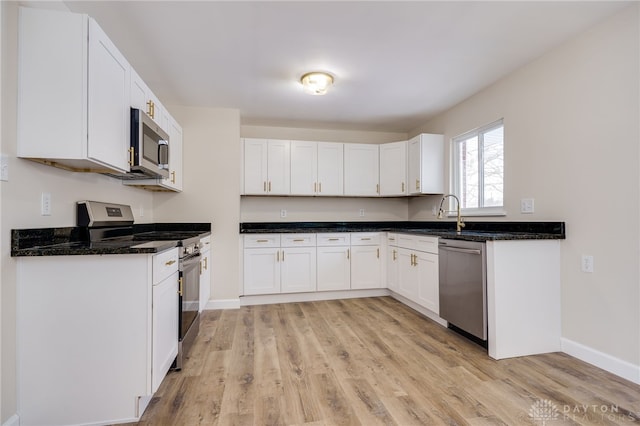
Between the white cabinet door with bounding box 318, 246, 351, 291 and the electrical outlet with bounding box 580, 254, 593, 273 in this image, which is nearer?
the electrical outlet with bounding box 580, 254, 593, 273

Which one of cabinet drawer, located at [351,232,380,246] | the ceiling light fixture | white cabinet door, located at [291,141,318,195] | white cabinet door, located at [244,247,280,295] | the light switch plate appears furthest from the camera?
white cabinet door, located at [291,141,318,195]

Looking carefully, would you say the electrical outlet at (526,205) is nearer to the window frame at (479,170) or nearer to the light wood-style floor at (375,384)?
the window frame at (479,170)

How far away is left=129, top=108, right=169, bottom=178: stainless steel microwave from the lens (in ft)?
6.60

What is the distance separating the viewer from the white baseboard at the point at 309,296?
3.75m

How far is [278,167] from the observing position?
4.06 meters

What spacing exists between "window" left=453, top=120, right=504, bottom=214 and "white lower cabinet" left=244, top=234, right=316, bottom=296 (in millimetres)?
1933

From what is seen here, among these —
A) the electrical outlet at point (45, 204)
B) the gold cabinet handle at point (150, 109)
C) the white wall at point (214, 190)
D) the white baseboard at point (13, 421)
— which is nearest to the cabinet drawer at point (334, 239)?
the white wall at point (214, 190)

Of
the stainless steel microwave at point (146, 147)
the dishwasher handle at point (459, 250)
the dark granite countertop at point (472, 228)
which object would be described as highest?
the stainless steel microwave at point (146, 147)

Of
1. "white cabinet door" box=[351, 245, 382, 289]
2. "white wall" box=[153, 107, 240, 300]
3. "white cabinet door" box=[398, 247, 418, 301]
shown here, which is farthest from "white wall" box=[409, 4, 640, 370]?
"white wall" box=[153, 107, 240, 300]

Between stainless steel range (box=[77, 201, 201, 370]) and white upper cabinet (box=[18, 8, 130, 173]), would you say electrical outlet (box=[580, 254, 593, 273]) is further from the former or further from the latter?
white upper cabinet (box=[18, 8, 130, 173])

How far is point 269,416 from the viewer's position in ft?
5.26

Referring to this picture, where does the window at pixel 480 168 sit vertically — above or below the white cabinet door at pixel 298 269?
above

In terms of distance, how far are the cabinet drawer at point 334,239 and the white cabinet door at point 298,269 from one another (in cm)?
14

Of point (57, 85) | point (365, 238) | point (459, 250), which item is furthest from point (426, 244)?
point (57, 85)
